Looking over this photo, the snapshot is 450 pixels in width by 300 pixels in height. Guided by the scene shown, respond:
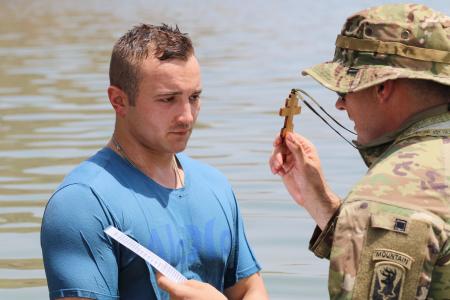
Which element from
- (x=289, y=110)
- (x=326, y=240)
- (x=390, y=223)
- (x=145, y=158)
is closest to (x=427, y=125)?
(x=390, y=223)

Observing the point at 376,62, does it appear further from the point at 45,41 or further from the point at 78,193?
the point at 45,41

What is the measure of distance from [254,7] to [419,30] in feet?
147

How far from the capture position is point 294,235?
32.3 feet

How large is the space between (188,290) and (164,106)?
29.9 inches

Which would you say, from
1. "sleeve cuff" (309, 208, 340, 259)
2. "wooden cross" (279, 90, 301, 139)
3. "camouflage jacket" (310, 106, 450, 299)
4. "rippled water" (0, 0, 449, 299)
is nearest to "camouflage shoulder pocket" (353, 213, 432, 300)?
"camouflage jacket" (310, 106, 450, 299)

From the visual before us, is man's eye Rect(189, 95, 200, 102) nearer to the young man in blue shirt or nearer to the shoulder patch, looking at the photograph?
the young man in blue shirt

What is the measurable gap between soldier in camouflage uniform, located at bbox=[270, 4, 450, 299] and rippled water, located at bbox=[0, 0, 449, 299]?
443cm

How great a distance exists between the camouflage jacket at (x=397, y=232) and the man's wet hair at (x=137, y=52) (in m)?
1.10

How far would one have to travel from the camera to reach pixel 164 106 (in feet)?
15.2

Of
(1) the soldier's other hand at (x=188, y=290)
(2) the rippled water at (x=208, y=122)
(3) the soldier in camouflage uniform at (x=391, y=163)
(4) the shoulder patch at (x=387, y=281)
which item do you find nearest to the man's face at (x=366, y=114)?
(3) the soldier in camouflage uniform at (x=391, y=163)

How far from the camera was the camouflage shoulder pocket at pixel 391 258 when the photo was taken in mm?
3658

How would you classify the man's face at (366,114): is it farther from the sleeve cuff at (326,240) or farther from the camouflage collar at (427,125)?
the sleeve cuff at (326,240)

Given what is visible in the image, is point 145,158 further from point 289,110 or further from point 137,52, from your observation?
point 289,110

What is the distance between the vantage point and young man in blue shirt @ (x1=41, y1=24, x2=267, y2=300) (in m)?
4.38
